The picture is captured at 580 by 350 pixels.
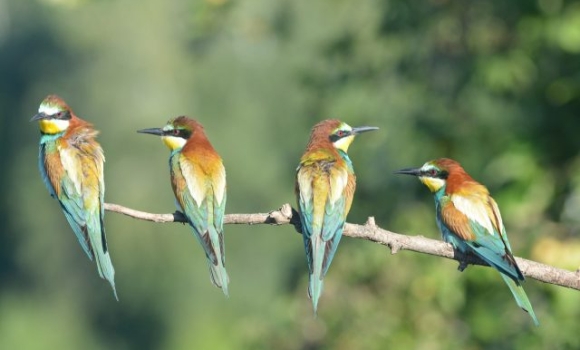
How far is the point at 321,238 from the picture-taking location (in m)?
2.59

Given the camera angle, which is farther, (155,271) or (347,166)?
(155,271)

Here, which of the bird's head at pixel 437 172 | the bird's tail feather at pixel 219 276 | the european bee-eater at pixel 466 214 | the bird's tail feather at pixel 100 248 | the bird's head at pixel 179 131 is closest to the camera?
the bird's tail feather at pixel 219 276

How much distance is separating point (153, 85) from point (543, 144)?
41.4 ft

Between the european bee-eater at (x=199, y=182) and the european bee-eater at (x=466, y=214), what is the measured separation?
62cm

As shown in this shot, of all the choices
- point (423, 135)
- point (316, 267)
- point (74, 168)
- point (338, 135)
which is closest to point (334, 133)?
point (338, 135)

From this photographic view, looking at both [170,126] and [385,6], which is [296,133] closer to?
[385,6]

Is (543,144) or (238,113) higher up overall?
(543,144)

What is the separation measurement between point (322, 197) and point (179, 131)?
37cm

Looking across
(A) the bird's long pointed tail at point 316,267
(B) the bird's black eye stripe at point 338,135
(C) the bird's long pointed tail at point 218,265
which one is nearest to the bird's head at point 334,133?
(B) the bird's black eye stripe at point 338,135

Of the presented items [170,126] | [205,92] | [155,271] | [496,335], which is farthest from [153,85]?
[170,126]

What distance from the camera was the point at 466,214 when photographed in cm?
329

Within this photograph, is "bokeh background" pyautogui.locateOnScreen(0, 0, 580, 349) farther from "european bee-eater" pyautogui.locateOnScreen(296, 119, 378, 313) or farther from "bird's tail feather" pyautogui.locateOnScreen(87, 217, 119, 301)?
"bird's tail feather" pyautogui.locateOnScreen(87, 217, 119, 301)

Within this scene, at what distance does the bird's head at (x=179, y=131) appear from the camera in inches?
108

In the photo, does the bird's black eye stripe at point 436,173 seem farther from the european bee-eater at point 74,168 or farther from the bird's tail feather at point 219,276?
the bird's tail feather at point 219,276
